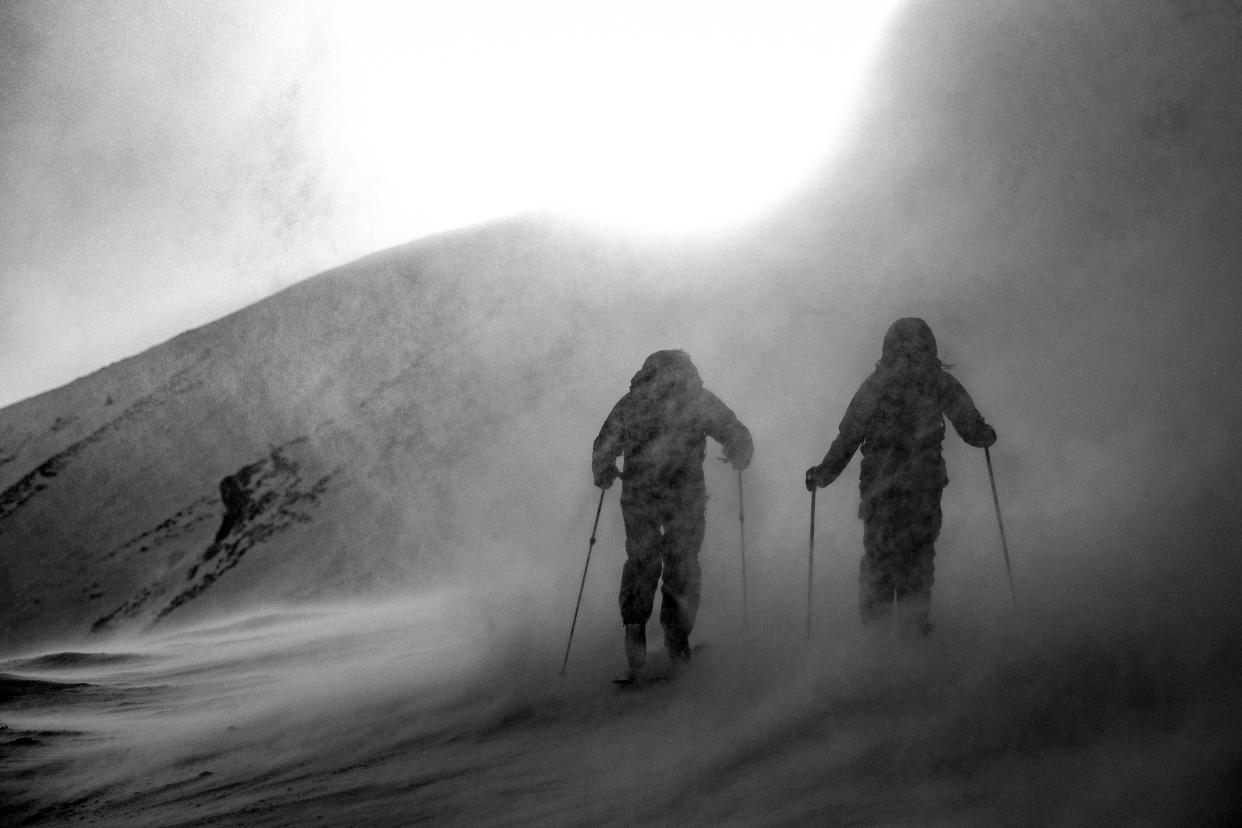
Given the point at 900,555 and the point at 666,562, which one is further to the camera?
the point at 666,562

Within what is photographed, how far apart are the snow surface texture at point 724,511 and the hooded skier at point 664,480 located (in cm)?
60

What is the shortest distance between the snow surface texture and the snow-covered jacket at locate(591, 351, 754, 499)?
54.6 inches

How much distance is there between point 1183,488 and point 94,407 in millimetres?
44603

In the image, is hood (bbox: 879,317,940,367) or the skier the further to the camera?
hood (bbox: 879,317,940,367)

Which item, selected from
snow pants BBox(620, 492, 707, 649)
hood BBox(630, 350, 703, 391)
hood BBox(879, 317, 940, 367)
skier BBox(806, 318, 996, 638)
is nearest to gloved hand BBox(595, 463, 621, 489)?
snow pants BBox(620, 492, 707, 649)

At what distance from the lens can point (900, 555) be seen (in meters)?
6.01

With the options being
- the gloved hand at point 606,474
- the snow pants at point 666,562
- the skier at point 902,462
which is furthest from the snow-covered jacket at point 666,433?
the skier at point 902,462

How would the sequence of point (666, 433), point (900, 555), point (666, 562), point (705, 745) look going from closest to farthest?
point (705, 745), point (900, 555), point (666, 562), point (666, 433)

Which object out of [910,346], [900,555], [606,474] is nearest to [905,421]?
[910,346]

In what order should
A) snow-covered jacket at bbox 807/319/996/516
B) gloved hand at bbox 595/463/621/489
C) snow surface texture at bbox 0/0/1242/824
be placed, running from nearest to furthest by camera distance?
snow surface texture at bbox 0/0/1242/824 < snow-covered jacket at bbox 807/319/996/516 < gloved hand at bbox 595/463/621/489

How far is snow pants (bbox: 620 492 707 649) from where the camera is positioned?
6.34 meters

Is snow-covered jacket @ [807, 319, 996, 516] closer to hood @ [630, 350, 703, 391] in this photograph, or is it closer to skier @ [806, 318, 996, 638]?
skier @ [806, 318, 996, 638]

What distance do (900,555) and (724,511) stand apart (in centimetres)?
1185

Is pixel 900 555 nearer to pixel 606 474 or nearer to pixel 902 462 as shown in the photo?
pixel 902 462
